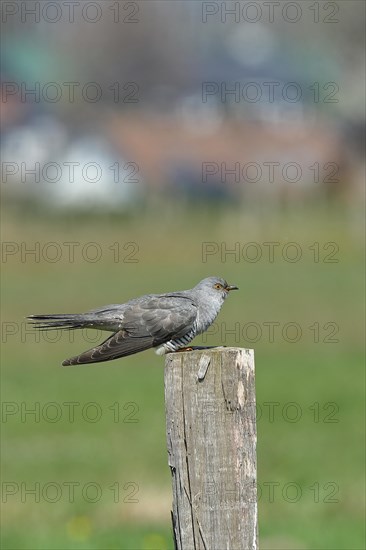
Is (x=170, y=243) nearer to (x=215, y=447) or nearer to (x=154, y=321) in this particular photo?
(x=154, y=321)

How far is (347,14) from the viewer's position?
173ft

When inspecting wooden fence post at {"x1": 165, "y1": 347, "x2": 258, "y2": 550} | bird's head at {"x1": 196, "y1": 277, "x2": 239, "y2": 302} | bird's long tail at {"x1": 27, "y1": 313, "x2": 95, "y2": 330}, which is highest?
bird's head at {"x1": 196, "y1": 277, "x2": 239, "y2": 302}

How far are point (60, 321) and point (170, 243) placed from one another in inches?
1091

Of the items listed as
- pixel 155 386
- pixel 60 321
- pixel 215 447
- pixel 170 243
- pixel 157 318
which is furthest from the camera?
pixel 170 243

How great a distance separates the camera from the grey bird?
5762 millimetres

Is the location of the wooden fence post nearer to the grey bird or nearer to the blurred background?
the grey bird

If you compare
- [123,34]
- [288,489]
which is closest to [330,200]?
[123,34]

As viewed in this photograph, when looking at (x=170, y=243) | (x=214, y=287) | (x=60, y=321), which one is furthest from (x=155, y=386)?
(x=170, y=243)

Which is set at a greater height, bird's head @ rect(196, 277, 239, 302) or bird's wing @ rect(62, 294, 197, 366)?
bird's head @ rect(196, 277, 239, 302)

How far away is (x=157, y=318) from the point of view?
227 inches

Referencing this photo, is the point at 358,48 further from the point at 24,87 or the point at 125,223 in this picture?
the point at 125,223

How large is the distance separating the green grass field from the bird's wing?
1.78 m

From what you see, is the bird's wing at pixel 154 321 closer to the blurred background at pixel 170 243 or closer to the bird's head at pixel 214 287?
the bird's head at pixel 214 287

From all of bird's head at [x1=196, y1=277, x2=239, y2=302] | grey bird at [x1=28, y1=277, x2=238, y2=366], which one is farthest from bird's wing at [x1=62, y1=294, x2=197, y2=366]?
bird's head at [x1=196, y1=277, x2=239, y2=302]
